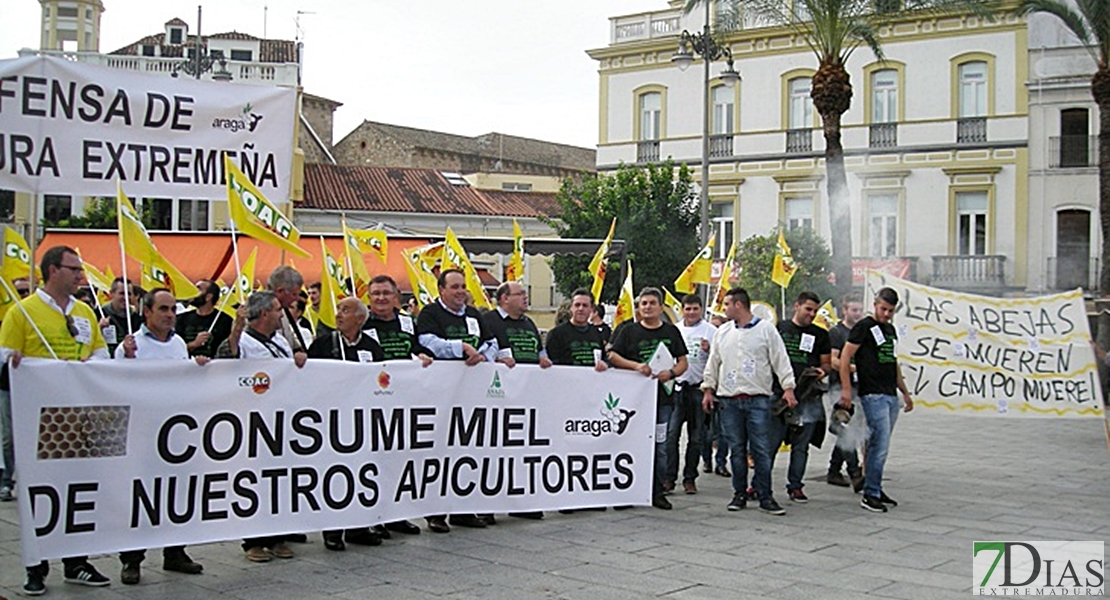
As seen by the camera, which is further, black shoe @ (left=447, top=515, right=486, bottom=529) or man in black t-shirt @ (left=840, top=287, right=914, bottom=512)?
man in black t-shirt @ (left=840, top=287, right=914, bottom=512)

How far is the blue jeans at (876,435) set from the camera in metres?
9.95

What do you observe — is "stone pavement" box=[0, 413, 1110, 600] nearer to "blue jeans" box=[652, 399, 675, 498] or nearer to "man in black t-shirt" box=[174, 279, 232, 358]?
"blue jeans" box=[652, 399, 675, 498]

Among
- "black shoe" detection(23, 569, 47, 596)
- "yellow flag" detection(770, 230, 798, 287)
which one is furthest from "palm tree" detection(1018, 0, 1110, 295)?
"black shoe" detection(23, 569, 47, 596)

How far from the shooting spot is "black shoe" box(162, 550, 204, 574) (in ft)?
24.1

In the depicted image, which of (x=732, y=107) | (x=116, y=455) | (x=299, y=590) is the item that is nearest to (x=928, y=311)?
(x=299, y=590)

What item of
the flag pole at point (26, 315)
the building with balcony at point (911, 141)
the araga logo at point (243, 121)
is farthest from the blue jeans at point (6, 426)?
the building with balcony at point (911, 141)

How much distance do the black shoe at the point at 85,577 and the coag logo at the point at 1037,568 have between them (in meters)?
5.22

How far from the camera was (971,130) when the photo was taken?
121 feet

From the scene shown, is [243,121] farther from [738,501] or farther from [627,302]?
[627,302]

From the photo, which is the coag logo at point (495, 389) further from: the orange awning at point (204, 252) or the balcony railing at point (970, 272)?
the balcony railing at point (970, 272)

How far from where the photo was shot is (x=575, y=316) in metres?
10.1

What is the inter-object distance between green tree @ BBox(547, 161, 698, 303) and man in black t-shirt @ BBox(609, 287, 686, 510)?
2660cm

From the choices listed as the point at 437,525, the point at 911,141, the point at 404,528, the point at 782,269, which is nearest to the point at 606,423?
the point at 437,525

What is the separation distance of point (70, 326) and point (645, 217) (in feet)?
103
